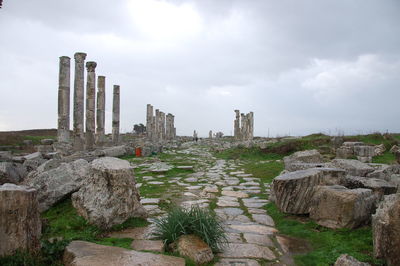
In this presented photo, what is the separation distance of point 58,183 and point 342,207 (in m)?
5.05

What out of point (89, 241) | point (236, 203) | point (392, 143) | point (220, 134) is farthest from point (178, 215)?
point (220, 134)

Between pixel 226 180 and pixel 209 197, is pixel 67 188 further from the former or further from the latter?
pixel 226 180

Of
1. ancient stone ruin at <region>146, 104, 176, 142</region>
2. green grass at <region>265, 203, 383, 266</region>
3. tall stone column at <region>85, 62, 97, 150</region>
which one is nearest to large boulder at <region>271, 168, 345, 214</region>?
green grass at <region>265, 203, 383, 266</region>

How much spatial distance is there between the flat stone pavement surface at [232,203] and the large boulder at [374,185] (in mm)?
1868

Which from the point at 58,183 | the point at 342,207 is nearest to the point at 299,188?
the point at 342,207

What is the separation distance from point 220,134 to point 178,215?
228 feet

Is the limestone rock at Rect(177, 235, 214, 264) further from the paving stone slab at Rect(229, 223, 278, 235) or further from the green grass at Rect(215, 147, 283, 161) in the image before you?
the green grass at Rect(215, 147, 283, 161)

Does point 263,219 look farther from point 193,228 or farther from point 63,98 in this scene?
point 63,98

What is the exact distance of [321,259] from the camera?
159 inches

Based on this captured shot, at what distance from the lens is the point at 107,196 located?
5086 millimetres

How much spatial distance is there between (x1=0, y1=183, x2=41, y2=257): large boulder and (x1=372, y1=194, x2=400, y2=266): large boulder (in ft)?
13.4

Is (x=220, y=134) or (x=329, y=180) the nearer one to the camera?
(x=329, y=180)

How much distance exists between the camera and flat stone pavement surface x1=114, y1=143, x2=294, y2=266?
4238 mm

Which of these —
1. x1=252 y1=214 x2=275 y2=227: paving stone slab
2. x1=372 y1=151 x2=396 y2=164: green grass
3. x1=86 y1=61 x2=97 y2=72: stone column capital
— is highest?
x1=86 y1=61 x2=97 y2=72: stone column capital
